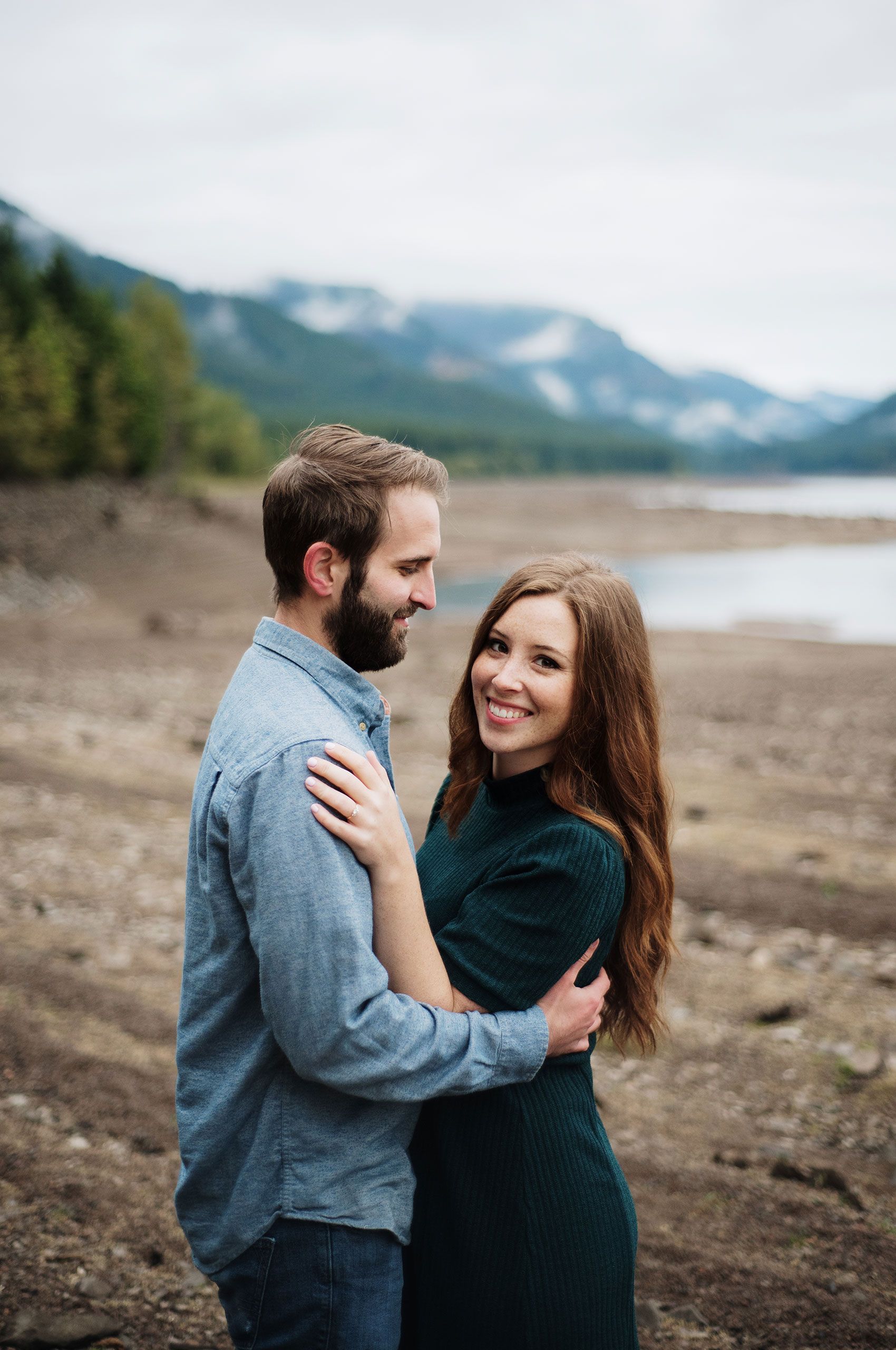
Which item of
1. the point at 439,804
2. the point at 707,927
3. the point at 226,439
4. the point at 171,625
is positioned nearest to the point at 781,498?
the point at 226,439

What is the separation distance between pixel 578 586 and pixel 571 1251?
1581 mm

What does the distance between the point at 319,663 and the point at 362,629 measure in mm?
133

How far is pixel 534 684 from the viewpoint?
2.59 meters

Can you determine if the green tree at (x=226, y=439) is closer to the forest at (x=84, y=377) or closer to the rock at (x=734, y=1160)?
the forest at (x=84, y=377)

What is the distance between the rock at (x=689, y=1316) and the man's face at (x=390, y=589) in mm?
3228

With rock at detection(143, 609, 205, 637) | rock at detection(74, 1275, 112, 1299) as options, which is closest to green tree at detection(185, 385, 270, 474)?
rock at detection(143, 609, 205, 637)

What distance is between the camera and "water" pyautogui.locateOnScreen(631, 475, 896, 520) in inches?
3469

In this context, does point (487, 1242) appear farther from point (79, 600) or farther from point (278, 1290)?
point (79, 600)

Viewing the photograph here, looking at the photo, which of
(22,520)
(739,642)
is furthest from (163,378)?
(739,642)

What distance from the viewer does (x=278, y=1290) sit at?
2.27 metres

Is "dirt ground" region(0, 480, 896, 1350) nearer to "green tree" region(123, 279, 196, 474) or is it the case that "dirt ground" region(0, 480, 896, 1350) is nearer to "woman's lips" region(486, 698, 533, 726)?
"woman's lips" region(486, 698, 533, 726)

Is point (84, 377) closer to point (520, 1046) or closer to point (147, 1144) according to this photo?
point (147, 1144)

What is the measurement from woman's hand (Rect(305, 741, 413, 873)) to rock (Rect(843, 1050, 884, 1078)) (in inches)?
206

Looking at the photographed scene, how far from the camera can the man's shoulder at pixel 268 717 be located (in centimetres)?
214
